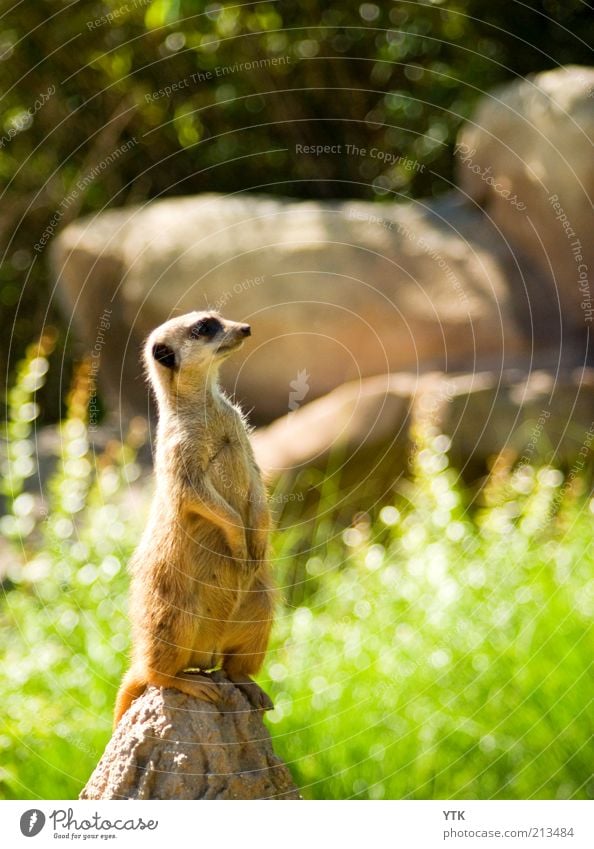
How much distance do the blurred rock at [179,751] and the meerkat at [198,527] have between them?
0.30ft

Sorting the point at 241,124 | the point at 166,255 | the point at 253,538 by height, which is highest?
the point at 241,124

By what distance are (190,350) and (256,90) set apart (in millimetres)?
9616

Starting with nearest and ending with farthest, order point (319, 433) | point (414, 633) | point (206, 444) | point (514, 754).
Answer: point (206, 444) < point (514, 754) < point (414, 633) < point (319, 433)

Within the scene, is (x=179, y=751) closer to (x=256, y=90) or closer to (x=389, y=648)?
(x=389, y=648)

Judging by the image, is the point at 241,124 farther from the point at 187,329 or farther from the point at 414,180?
the point at 187,329

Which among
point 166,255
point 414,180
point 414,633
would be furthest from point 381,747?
point 414,180

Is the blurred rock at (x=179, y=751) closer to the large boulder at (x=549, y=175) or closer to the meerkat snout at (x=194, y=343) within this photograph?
the meerkat snout at (x=194, y=343)

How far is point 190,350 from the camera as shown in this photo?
133 inches

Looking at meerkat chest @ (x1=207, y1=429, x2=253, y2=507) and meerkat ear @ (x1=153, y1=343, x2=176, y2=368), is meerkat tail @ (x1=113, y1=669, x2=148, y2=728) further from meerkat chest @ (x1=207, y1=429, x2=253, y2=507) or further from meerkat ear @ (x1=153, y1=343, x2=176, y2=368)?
meerkat ear @ (x1=153, y1=343, x2=176, y2=368)

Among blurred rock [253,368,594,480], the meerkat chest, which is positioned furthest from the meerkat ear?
blurred rock [253,368,594,480]

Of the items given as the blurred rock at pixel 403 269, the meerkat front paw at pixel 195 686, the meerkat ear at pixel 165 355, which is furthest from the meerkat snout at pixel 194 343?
the blurred rock at pixel 403 269

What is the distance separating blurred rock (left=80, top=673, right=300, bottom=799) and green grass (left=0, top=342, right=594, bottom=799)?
1383 mm

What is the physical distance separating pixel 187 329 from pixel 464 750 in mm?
2723
